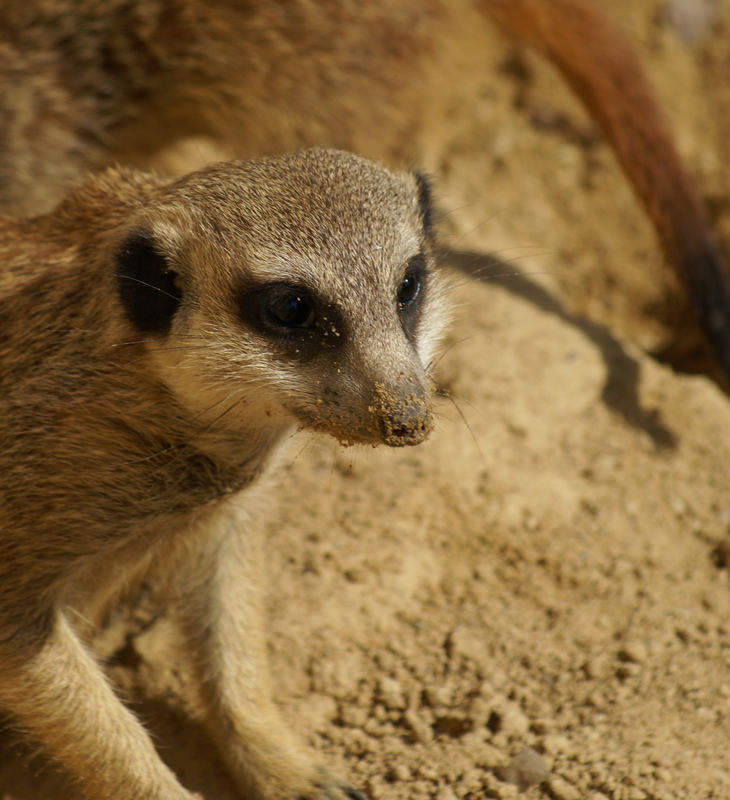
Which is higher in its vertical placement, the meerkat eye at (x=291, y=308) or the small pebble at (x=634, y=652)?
the meerkat eye at (x=291, y=308)

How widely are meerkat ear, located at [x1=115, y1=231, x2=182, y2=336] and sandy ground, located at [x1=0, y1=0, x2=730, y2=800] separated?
62cm

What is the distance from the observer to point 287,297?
5.95 feet

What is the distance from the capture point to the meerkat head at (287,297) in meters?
1.77

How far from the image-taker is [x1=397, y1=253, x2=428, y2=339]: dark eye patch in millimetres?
1924

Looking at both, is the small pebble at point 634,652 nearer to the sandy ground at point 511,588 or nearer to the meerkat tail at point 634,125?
the sandy ground at point 511,588

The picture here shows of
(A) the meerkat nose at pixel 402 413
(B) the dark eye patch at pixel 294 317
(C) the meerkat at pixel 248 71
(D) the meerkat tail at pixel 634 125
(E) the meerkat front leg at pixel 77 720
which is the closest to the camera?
(A) the meerkat nose at pixel 402 413

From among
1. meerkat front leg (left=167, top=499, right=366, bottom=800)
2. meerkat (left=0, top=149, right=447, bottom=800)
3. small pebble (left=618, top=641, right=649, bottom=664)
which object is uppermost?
meerkat (left=0, top=149, right=447, bottom=800)

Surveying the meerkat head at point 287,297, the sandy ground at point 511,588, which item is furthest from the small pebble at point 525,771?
the meerkat head at point 287,297

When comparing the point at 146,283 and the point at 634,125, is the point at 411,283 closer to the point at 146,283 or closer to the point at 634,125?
the point at 146,283

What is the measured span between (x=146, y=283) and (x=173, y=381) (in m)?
0.20

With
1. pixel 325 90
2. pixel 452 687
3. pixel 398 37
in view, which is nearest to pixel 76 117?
pixel 325 90

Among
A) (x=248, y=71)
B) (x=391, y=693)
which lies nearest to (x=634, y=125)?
(x=248, y=71)

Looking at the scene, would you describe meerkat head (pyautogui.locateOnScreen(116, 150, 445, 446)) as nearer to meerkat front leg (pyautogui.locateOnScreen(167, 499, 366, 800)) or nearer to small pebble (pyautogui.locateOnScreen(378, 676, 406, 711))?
meerkat front leg (pyautogui.locateOnScreen(167, 499, 366, 800))

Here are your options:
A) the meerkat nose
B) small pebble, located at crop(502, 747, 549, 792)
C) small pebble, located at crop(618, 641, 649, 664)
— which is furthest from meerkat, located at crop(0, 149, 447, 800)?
small pebble, located at crop(618, 641, 649, 664)
